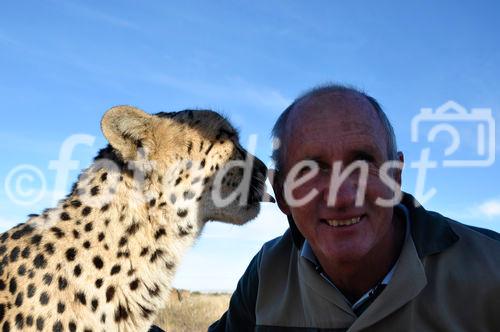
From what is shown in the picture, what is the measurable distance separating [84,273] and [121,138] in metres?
0.60

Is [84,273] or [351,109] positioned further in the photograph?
[84,273]

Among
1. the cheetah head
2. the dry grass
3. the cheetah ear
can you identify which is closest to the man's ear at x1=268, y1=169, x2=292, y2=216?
the cheetah head

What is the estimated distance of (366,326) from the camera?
1.75m

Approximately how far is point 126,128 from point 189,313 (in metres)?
5.12

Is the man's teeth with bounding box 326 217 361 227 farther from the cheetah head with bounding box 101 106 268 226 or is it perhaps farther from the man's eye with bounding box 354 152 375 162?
the cheetah head with bounding box 101 106 268 226

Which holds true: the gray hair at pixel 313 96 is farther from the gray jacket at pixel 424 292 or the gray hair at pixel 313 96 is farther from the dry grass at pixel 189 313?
the dry grass at pixel 189 313

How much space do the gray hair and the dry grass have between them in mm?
4191

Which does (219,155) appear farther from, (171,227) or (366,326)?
(366,326)

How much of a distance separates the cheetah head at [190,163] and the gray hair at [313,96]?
0.53 m

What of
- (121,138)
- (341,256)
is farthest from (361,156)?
(121,138)

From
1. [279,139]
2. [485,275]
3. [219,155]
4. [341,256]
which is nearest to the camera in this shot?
[485,275]

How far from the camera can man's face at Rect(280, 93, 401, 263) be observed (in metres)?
1.83

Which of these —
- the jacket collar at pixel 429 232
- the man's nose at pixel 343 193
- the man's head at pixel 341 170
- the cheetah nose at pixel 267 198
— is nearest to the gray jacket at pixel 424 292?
the jacket collar at pixel 429 232

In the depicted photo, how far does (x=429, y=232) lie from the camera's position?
1841 mm
